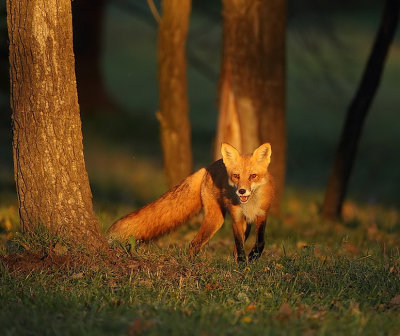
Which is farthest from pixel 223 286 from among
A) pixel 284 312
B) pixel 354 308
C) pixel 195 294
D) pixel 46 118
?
pixel 46 118

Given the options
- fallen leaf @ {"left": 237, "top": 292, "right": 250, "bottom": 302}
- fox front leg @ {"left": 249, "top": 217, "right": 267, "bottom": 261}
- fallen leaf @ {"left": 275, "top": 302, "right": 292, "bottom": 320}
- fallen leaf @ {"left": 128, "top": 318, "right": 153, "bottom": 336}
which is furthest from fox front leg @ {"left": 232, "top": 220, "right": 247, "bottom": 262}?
fallen leaf @ {"left": 128, "top": 318, "right": 153, "bottom": 336}

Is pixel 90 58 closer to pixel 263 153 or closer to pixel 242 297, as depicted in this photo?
pixel 263 153

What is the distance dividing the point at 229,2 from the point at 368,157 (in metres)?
9.98

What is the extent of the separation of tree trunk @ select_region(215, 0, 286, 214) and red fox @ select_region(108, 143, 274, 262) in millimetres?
3439

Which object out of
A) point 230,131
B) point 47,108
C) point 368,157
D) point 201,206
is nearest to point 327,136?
point 368,157

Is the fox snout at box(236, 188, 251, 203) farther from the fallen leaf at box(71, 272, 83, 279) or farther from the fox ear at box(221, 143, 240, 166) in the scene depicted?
the fallen leaf at box(71, 272, 83, 279)

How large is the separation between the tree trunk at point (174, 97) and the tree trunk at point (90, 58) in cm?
1035

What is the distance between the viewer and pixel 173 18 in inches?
408

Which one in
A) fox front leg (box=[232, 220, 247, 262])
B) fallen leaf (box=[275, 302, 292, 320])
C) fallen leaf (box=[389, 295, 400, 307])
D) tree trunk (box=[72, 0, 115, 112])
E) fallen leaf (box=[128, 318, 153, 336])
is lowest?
tree trunk (box=[72, 0, 115, 112])

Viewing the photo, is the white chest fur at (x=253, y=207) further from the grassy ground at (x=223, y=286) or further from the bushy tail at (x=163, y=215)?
the bushy tail at (x=163, y=215)

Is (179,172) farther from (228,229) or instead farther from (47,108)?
(47,108)

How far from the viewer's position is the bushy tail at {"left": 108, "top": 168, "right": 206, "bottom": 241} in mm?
6918

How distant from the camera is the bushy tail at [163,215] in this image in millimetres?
6918

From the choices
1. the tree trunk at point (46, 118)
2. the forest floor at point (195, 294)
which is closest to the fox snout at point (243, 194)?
the forest floor at point (195, 294)
